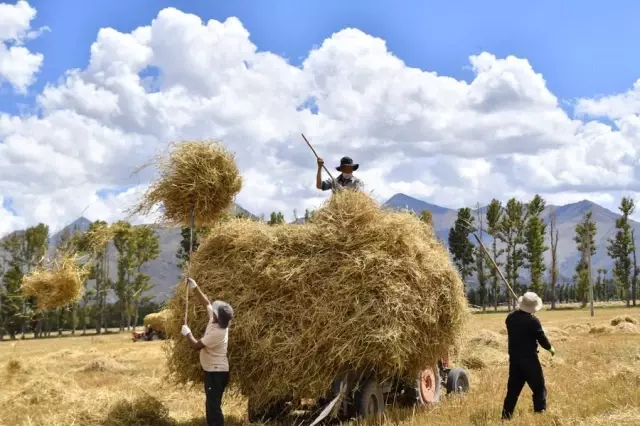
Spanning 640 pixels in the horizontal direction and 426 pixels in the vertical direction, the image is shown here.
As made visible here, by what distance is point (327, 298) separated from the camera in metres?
8.41

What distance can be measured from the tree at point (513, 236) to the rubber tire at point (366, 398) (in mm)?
62511

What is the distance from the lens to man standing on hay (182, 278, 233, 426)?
816cm

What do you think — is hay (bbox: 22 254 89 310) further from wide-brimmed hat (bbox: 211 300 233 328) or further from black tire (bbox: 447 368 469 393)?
black tire (bbox: 447 368 469 393)

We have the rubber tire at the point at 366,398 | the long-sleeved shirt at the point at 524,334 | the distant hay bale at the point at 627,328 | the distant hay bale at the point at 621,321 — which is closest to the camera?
the rubber tire at the point at 366,398

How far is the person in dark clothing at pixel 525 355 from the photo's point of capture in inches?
339

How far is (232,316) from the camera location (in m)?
8.16

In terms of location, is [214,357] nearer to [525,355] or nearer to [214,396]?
[214,396]

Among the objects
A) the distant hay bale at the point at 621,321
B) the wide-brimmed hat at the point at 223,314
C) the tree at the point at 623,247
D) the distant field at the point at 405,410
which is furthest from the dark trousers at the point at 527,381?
the tree at the point at 623,247

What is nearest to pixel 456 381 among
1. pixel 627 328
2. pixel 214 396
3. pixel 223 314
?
pixel 214 396

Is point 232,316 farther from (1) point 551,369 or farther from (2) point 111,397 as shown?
(1) point 551,369

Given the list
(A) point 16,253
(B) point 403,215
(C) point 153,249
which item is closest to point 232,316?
(B) point 403,215

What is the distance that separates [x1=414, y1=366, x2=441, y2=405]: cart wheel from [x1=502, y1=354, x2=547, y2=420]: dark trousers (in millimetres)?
1265

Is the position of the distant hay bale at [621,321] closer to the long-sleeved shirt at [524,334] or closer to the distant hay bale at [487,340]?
the distant hay bale at [487,340]

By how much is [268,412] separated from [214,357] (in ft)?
4.95
